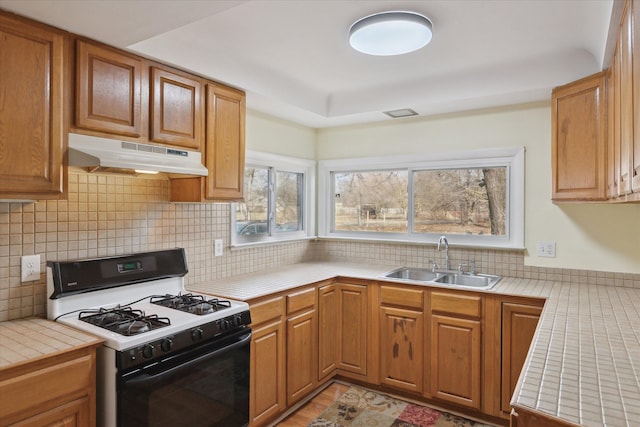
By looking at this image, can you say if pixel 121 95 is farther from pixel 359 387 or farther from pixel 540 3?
pixel 359 387

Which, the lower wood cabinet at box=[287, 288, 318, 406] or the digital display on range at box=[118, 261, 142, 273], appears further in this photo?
the lower wood cabinet at box=[287, 288, 318, 406]

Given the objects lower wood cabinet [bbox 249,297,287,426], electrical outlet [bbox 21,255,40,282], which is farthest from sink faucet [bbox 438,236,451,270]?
electrical outlet [bbox 21,255,40,282]

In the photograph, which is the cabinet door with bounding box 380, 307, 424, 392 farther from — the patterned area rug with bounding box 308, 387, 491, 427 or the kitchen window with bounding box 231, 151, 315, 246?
the kitchen window with bounding box 231, 151, 315, 246

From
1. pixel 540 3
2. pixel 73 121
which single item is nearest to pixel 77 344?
pixel 73 121

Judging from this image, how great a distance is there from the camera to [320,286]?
3.01m

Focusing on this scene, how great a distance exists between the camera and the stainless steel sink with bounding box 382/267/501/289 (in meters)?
3.05

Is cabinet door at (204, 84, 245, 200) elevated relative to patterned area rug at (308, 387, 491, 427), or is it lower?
elevated

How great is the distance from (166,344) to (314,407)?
4.89 ft

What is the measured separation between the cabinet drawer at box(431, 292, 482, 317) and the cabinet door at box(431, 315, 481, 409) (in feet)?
0.18

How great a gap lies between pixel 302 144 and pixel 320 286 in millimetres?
1479

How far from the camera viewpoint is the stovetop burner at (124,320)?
1767 millimetres

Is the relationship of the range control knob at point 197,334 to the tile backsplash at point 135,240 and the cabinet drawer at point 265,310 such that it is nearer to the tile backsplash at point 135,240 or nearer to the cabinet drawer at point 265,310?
the cabinet drawer at point 265,310

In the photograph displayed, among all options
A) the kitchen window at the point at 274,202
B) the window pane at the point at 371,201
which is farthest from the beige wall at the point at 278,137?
the window pane at the point at 371,201

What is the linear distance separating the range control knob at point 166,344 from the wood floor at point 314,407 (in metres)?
1.22
